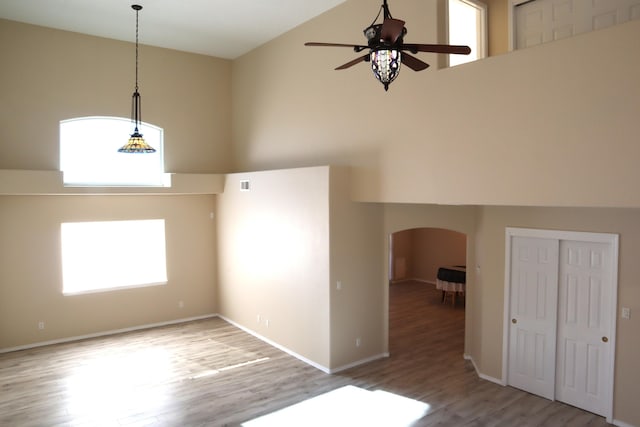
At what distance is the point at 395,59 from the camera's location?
123 inches

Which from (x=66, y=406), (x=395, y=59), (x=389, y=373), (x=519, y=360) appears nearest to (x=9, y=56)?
(x=66, y=406)

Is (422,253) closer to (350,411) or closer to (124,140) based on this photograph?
(350,411)

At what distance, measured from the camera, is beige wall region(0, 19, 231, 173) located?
7602mm

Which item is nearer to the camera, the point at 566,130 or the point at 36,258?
the point at 566,130

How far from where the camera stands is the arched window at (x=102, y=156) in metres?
8.15

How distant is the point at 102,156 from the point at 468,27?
272 inches

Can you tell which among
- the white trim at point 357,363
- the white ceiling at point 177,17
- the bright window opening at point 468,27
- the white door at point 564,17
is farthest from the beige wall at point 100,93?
the white door at point 564,17

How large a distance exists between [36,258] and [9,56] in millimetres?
3560

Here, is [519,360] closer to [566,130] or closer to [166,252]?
[566,130]

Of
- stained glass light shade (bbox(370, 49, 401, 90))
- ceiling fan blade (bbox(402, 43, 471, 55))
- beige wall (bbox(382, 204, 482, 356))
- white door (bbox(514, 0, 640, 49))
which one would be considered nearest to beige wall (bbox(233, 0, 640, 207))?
beige wall (bbox(382, 204, 482, 356))

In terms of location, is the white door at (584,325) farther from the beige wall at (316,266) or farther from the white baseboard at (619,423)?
the beige wall at (316,266)

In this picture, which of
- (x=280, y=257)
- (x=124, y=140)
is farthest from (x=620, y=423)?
(x=124, y=140)

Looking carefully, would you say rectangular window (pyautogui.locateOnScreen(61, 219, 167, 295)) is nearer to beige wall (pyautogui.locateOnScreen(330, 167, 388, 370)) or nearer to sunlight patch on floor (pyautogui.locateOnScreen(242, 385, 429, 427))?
beige wall (pyautogui.locateOnScreen(330, 167, 388, 370))

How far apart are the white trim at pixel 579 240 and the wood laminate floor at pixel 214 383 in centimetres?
41
